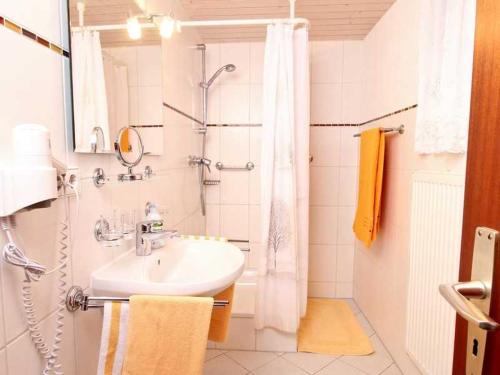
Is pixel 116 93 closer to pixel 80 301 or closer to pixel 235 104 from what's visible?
pixel 80 301

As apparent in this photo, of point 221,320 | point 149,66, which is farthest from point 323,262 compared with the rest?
point 149,66

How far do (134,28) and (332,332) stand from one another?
2.22 metres

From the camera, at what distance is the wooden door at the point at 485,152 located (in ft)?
1.55

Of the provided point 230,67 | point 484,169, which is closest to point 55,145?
point 484,169

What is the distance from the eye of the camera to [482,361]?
0.50 meters

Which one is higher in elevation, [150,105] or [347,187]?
[150,105]

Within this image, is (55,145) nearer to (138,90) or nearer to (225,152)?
(138,90)

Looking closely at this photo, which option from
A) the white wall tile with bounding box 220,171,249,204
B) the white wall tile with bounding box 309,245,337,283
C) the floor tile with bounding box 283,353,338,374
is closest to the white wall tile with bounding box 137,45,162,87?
the white wall tile with bounding box 220,171,249,204

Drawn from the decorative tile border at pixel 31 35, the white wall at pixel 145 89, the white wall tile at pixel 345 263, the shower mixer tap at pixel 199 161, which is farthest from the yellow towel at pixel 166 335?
the white wall tile at pixel 345 263

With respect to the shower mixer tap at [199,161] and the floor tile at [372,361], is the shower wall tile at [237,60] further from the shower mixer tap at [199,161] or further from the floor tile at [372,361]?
the floor tile at [372,361]

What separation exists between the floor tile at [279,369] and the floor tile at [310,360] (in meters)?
0.04

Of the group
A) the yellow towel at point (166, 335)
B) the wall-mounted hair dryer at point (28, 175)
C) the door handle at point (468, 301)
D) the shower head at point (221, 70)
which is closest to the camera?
the door handle at point (468, 301)

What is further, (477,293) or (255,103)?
(255,103)

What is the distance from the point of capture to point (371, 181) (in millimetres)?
1983
